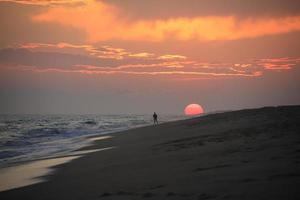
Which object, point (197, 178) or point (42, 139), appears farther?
point (42, 139)

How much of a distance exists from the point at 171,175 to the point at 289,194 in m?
4.22

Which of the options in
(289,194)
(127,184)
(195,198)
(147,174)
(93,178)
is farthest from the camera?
(93,178)

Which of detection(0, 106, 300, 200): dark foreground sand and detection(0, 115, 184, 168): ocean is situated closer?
detection(0, 106, 300, 200): dark foreground sand

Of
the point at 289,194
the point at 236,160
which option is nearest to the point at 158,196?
the point at 289,194

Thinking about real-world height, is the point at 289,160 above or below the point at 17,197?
above

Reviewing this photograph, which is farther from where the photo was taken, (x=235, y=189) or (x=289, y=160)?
(x=289, y=160)

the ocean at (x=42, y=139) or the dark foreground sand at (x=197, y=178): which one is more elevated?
the dark foreground sand at (x=197, y=178)

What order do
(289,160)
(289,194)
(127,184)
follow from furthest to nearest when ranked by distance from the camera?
(127,184) → (289,160) → (289,194)

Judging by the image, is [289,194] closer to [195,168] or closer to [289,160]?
A: [289,160]

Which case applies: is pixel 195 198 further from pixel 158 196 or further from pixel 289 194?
pixel 289 194

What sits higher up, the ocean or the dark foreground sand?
the dark foreground sand

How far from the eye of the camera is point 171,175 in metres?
9.75

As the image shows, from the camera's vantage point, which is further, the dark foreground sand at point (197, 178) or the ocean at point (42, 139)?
A: the ocean at point (42, 139)

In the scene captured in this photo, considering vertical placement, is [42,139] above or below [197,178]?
below
